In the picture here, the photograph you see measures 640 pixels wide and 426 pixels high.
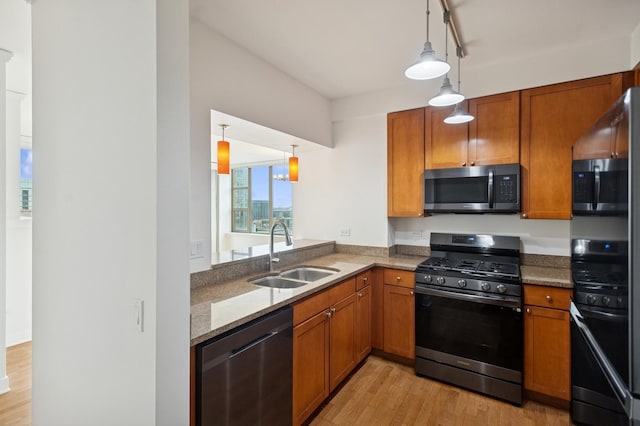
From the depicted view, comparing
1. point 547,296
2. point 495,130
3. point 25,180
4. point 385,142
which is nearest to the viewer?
point 547,296

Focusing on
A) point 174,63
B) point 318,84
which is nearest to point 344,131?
point 318,84

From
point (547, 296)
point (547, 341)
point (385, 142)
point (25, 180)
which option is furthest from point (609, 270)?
point (25, 180)

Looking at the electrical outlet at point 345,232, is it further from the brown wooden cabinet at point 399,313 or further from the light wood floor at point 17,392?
the light wood floor at point 17,392

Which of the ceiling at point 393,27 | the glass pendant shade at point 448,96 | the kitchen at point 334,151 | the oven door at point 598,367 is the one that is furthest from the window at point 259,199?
the oven door at point 598,367

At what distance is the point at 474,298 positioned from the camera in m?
2.45

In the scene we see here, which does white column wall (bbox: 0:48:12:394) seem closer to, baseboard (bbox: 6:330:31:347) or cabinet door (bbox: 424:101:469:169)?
baseboard (bbox: 6:330:31:347)

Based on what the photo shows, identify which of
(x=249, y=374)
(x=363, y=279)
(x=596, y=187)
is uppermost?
(x=596, y=187)

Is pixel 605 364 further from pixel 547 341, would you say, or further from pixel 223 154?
pixel 223 154

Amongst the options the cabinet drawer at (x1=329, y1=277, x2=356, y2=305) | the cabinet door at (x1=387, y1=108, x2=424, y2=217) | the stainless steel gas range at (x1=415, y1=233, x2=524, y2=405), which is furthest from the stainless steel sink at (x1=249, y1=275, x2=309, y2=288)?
the cabinet door at (x1=387, y1=108, x2=424, y2=217)

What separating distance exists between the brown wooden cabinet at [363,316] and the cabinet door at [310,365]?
546mm

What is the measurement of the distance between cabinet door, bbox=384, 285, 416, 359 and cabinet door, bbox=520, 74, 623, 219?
123 centimetres

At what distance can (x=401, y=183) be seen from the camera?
3.18m

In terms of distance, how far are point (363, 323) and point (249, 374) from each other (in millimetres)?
1492

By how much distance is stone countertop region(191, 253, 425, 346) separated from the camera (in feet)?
4.73
